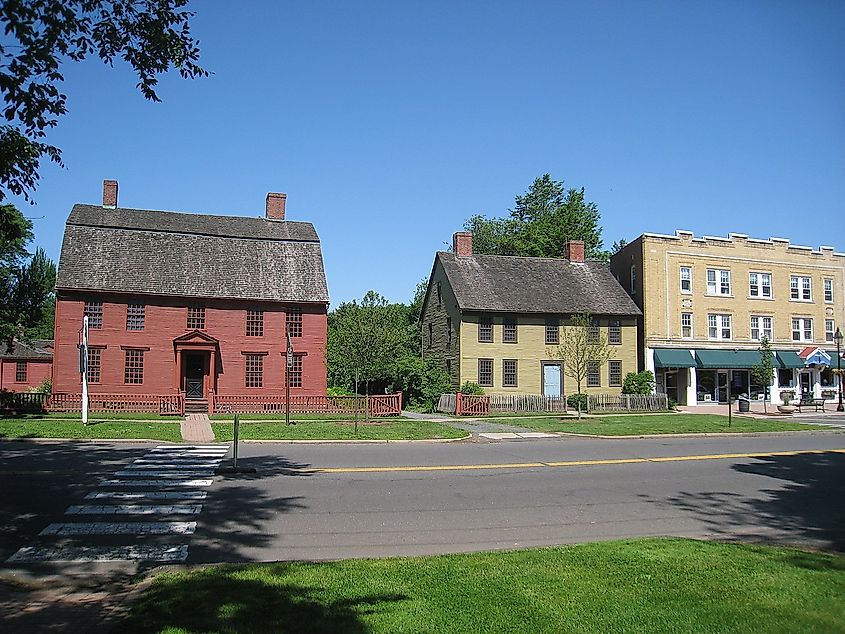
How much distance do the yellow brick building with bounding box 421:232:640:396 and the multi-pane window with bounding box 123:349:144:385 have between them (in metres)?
17.2

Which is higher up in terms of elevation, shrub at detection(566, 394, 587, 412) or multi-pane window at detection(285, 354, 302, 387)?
multi-pane window at detection(285, 354, 302, 387)

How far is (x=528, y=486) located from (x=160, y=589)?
8007mm

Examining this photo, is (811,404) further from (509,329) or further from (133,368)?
(133,368)

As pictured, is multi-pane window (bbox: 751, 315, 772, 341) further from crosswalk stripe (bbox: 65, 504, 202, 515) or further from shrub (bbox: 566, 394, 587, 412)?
crosswalk stripe (bbox: 65, 504, 202, 515)

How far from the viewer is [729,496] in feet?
40.7

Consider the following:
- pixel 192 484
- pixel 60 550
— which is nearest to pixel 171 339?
pixel 192 484

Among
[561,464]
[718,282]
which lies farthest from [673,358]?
[561,464]

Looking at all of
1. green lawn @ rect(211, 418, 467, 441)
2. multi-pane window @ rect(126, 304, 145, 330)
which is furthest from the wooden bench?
multi-pane window @ rect(126, 304, 145, 330)

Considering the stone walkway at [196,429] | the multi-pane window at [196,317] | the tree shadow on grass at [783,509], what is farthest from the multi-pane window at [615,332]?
the tree shadow on grass at [783,509]

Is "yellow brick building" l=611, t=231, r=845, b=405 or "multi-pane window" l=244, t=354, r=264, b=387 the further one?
"yellow brick building" l=611, t=231, r=845, b=405

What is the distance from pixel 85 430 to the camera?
21.1m

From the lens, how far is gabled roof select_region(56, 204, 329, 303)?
3591 cm

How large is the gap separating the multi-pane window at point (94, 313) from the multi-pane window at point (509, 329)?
22.0 meters

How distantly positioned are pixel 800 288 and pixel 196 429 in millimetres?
41421
